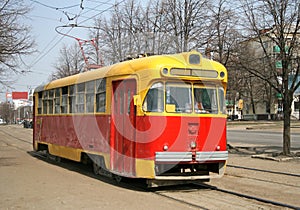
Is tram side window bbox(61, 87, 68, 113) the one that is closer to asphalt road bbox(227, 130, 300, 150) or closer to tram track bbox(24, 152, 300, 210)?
tram track bbox(24, 152, 300, 210)

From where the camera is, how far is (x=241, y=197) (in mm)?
9508

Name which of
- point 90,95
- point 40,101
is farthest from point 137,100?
point 40,101

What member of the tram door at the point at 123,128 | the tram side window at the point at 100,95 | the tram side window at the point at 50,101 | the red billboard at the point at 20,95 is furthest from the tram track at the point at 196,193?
the red billboard at the point at 20,95

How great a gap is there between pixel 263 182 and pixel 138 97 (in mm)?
4219

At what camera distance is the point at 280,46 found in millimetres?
17031

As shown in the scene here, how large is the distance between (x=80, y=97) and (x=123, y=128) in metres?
3.24

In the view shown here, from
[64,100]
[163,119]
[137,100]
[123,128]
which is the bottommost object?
[123,128]

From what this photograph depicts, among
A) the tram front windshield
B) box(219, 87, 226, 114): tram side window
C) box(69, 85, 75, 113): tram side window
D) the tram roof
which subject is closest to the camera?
the tram front windshield

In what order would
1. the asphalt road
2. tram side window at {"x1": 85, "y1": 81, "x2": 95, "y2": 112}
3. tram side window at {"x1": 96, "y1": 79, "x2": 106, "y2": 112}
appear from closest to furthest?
tram side window at {"x1": 96, "y1": 79, "x2": 106, "y2": 112}
tram side window at {"x1": 85, "y1": 81, "x2": 95, "y2": 112}
the asphalt road

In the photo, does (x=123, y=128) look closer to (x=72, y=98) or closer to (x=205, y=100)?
(x=205, y=100)

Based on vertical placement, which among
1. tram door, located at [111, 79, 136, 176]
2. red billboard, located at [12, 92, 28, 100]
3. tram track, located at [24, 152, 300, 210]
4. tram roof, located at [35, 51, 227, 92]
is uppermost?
red billboard, located at [12, 92, 28, 100]

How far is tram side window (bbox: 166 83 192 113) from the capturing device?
398 inches

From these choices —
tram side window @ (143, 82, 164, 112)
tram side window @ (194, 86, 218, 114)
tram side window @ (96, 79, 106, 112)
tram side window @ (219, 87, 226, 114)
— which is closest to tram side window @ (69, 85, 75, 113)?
tram side window @ (96, 79, 106, 112)

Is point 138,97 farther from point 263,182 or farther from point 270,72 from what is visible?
point 270,72
